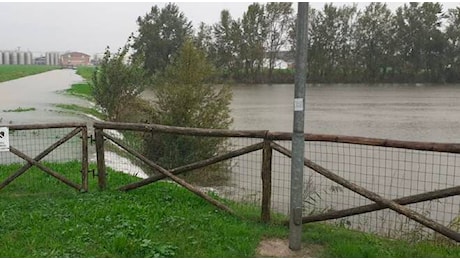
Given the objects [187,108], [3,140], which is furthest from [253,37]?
[3,140]

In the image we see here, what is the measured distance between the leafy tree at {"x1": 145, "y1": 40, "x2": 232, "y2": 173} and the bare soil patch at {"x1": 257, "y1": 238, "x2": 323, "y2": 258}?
619cm

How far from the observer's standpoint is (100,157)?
23.2 feet

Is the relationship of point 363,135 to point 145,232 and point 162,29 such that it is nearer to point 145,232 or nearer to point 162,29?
point 145,232

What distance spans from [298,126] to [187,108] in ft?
25.7

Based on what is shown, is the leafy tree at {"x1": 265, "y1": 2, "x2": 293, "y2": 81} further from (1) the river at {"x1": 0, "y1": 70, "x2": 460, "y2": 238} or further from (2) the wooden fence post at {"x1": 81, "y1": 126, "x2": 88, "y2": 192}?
(2) the wooden fence post at {"x1": 81, "y1": 126, "x2": 88, "y2": 192}

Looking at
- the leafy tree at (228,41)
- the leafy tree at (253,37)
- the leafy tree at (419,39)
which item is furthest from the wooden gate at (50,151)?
the leafy tree at (419,39)

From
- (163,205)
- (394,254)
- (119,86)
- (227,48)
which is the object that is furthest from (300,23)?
(227,48)

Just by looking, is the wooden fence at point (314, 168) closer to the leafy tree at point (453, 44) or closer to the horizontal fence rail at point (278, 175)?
the horizontal fence rail at point (278, 175)

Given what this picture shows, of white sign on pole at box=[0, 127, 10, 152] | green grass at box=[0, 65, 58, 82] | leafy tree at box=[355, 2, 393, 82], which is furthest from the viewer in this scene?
green grass at box=[0, 65, 58, 82]

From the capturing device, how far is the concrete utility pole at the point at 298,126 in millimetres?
4480

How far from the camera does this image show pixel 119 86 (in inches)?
723

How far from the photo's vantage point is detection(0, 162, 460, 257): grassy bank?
4688 mm

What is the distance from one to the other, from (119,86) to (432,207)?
41.9 ft

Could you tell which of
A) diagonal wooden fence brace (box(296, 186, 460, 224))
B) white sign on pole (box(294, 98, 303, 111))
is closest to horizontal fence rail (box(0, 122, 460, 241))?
diagonal wooden fence brace (box(296, 186, 460, 224))
